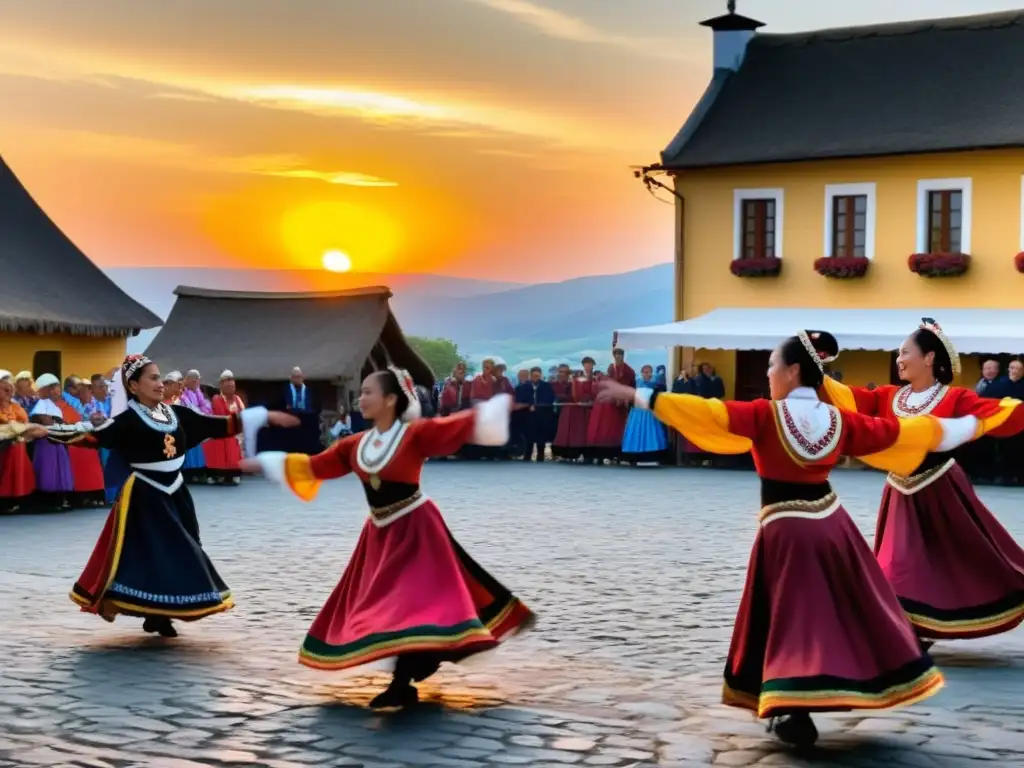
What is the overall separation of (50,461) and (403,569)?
1120cm

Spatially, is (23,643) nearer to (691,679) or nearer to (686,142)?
(691,679)

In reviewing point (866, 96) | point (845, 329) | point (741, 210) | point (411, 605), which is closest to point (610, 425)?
point (845, 329)

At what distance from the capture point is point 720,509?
1750cm

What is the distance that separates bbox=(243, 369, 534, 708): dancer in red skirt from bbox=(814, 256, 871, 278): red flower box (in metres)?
21.1

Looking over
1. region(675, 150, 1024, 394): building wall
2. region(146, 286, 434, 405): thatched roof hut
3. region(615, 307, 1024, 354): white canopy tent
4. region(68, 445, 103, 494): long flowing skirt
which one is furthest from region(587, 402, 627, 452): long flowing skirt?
region(68, 445, 103, 494): long flowing skirt

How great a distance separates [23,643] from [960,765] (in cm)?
509

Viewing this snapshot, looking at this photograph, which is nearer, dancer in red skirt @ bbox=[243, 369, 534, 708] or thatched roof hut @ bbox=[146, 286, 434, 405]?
dancer in red skirt @ bbox=[243, 369, 534, 708]

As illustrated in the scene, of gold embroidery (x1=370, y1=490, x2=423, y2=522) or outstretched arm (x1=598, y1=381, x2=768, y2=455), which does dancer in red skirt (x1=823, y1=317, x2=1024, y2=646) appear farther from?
gold embroidery (x1=370, y1=490, x2=423, y2=522)

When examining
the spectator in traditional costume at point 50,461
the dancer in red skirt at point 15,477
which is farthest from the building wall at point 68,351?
the dancer in red skirt at point 15,477

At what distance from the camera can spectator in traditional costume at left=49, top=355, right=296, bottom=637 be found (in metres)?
8.98

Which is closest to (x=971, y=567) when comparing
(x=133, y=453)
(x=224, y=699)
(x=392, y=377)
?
(x=392, y=377)

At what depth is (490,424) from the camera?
7359 mm

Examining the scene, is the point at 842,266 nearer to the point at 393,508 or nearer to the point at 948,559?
the point at 948,559

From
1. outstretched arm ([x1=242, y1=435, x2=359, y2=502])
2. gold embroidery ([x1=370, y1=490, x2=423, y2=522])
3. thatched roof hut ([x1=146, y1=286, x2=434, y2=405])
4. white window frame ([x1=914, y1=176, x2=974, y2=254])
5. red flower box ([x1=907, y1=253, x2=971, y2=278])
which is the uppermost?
white window frame ([x1=914, y1=176, x2=974, y2=254])
